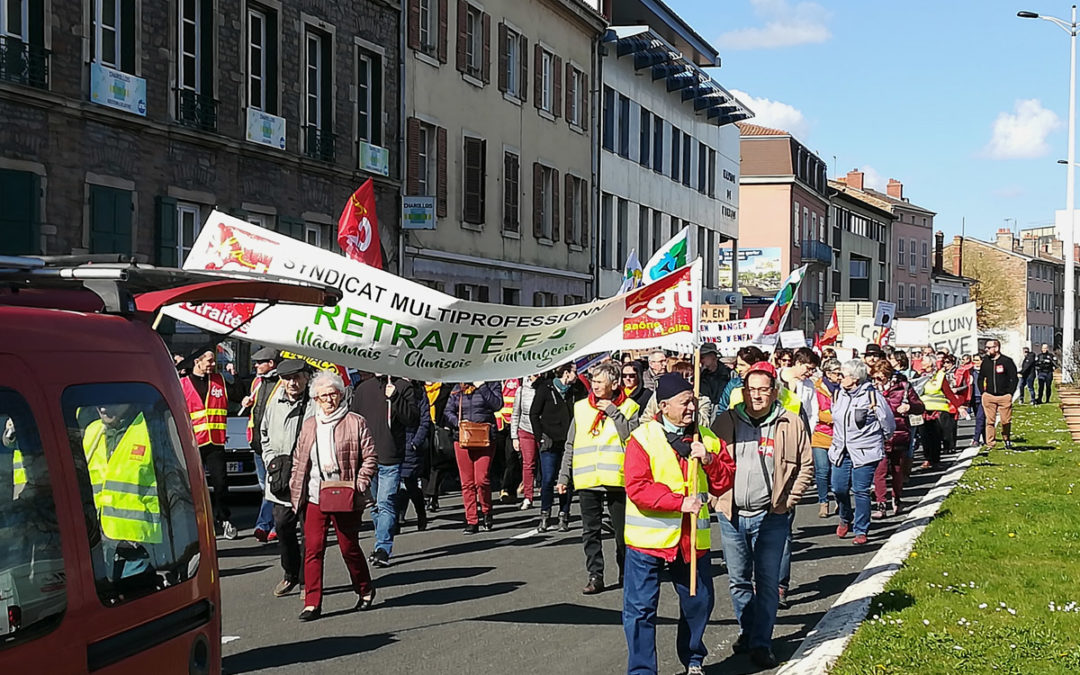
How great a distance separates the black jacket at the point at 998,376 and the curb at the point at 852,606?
1031 centimetres

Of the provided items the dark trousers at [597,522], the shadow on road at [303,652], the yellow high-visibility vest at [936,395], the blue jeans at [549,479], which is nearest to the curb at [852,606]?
the dark trousers at [597,522]

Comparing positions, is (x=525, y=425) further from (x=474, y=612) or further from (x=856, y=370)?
(x=474, y=612)

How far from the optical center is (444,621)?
1009 centimetres

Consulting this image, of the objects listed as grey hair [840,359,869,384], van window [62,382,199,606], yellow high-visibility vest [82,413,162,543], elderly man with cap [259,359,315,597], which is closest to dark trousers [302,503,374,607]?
elderly man with cap [259,359,315,597]

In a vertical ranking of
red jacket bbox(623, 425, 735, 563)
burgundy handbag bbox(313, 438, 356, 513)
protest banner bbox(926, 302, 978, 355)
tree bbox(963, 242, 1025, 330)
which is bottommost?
burgundy handbag bbox(313, 438, 356, 513)

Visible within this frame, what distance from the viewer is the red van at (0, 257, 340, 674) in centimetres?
397

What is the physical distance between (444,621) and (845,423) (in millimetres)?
6372

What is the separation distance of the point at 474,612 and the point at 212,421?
511 cm

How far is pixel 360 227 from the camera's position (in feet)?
51.6

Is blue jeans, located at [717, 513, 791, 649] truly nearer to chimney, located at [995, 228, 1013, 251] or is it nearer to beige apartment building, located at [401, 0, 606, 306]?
beige apartment building, located at [401, 0, 606, 306]

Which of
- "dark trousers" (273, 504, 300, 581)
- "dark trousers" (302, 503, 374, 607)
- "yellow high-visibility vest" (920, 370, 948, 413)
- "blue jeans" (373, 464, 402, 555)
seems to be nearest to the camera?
"dark trousers" (302, 503, 374, 607)

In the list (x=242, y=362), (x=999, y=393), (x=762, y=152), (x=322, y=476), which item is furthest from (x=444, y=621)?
(x=762, y=152)

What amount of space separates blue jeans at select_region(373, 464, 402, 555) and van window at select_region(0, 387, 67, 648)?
8.79m

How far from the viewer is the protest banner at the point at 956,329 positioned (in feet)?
119
